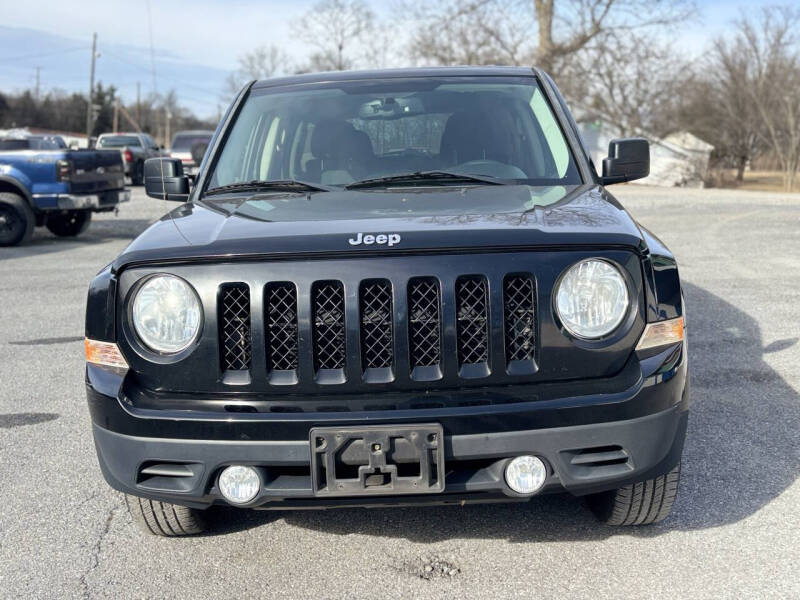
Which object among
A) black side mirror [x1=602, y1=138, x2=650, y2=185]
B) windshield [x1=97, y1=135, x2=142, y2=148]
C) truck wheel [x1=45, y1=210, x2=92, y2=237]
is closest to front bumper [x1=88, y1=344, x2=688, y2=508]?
black side mirror [x1=602, y1=138, x2=650, y2=185]

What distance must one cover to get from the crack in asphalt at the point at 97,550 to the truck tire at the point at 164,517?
183 mm

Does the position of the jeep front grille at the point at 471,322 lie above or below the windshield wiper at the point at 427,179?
below

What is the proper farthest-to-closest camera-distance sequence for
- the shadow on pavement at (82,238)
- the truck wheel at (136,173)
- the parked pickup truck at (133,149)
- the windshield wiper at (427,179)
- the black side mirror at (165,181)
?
the parked pickup truck at (133,149) < the truck wheel at (136,173) < the shadow on pavement at (82,238) < the black side mirror at (165,181) < the windshield wiper at (427,179)

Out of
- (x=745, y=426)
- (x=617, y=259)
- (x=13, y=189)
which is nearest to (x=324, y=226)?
(x=617, y=259)

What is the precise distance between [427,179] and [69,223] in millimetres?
13595

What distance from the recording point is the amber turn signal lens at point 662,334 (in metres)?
2.80

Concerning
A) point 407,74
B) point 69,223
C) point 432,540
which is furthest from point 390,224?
point 69,223

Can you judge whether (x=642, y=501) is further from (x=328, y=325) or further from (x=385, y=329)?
(x=328, y=325)

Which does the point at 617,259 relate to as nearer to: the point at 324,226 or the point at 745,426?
the point at 324,226

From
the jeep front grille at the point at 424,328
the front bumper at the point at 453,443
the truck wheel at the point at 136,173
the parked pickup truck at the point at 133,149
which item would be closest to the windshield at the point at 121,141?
the parked pickup truck at the point at 133,149

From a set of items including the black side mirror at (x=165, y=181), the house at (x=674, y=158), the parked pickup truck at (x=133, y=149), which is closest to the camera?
the black side mirror at (x=165, y=181)

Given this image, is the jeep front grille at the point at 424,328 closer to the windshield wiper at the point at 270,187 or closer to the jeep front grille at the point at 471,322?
the jeep front grille at the point at 471,322

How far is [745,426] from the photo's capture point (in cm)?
451

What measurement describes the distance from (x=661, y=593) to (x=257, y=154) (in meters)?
2.65
